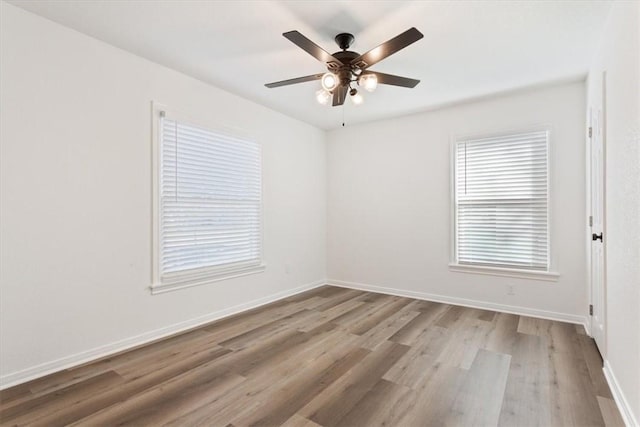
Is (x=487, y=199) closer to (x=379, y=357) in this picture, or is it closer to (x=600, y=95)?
(x=600, y=95)

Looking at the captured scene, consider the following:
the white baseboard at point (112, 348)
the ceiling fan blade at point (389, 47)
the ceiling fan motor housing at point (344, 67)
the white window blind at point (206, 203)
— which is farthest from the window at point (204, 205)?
the ceiling fan blade at point (389, 47)

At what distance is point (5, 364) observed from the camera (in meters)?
2.21

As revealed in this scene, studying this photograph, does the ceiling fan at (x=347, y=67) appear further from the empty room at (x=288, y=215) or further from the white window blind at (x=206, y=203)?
the white window blind at (x=206, y=203)

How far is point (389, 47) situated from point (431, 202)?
2.73m

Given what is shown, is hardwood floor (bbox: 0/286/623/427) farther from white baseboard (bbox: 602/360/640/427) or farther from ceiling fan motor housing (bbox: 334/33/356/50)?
ceiling fan motor housing (bbox: 334/33/356/50)

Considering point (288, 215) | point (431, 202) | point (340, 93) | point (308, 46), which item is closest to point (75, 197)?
point (308, 46)

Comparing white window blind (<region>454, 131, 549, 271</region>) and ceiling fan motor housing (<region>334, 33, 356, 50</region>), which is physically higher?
ceiling fan motor housing (<region>334, 33, 356, 50</region>)

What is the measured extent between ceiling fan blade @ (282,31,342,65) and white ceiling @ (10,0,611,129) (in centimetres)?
29

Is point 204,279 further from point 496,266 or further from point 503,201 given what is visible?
point 503,201

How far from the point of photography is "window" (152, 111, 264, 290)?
3.18m

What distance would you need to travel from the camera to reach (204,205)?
3549mm

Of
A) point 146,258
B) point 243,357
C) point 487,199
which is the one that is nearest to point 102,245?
point 146,258

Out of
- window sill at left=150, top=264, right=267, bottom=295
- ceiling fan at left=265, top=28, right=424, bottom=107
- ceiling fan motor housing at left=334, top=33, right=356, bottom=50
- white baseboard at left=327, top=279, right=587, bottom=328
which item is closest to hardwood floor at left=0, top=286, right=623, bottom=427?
white baseboard at left=327, top=279, right=587, bottom=328

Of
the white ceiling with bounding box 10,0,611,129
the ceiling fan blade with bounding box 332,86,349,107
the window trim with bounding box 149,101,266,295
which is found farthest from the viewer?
the window trim with bounding box 149,101,266,295
